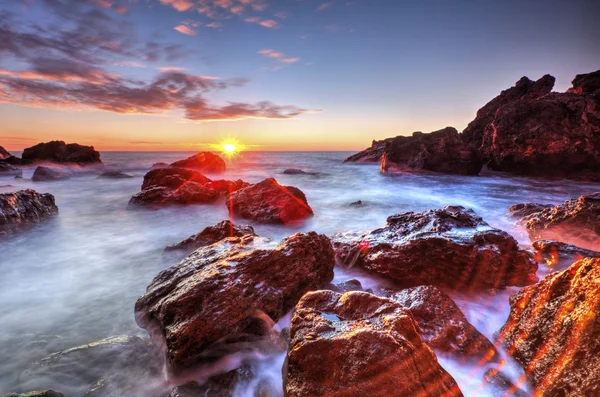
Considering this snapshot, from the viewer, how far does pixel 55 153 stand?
27.8m

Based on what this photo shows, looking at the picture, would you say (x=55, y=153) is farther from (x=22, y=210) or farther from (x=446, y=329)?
(x=446, y=329)

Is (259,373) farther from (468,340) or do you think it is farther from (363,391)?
(468,340)

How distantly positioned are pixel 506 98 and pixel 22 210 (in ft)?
111

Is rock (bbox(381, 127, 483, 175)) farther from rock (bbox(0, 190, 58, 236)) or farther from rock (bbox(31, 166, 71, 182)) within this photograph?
rock (bbox(31, 166, 71, 182))

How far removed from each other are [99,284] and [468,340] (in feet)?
17.6

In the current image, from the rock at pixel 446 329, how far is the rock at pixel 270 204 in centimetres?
528

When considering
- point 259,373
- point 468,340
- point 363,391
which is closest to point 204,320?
point 259,373

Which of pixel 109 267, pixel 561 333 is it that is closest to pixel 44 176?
pixel 109 267

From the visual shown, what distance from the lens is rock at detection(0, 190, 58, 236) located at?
7.13 meters

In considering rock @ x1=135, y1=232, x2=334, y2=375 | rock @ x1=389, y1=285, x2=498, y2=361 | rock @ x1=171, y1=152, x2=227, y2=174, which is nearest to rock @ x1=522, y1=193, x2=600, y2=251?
rock @ x1=389, y1=285, x2=498, y2=361

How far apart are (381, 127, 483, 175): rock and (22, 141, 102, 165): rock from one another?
96.8ft

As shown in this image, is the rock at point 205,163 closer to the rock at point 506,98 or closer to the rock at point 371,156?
the rock at point 506,98

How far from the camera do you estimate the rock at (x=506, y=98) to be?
24.8m

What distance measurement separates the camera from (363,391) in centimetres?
178
